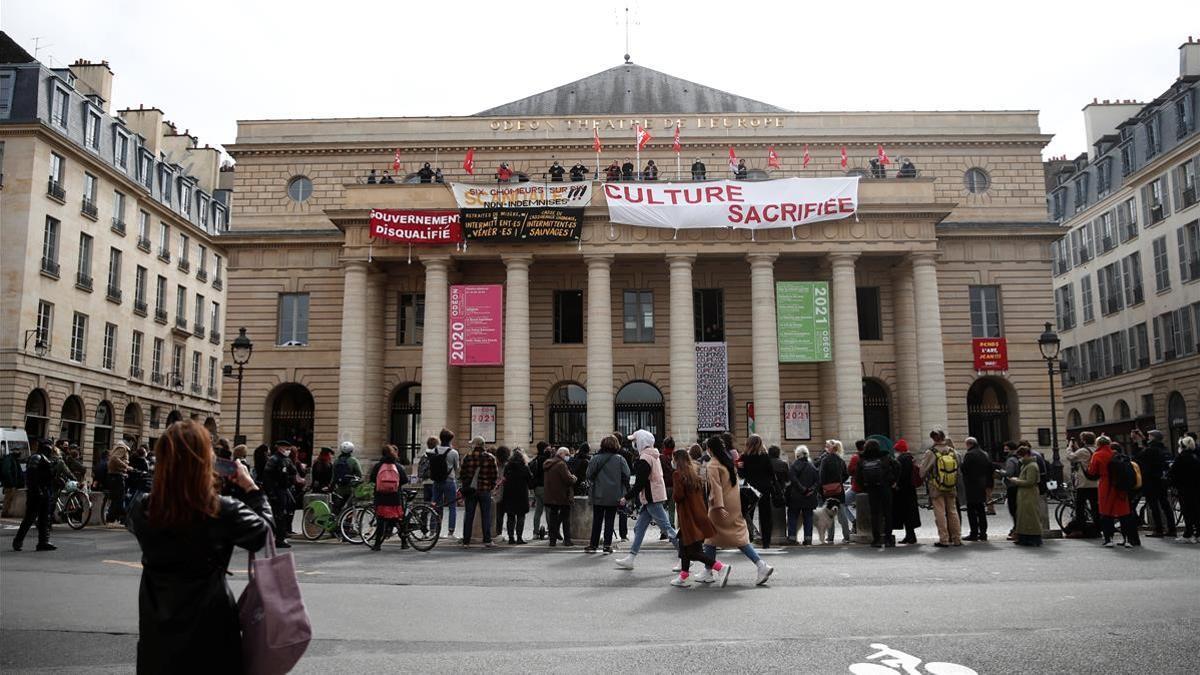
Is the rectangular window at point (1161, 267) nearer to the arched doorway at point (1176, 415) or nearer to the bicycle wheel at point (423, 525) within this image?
the arched doorway at point (1176, 415)

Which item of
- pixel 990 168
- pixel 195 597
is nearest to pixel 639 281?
pixel 990 168

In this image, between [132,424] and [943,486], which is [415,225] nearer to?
[943,486]

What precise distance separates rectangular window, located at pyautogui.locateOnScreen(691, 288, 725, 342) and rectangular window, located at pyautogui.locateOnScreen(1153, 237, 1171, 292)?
21340mm

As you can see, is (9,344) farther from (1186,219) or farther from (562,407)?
(1186,219)

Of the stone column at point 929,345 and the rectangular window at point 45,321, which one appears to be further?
the rectangular window at point 45,321

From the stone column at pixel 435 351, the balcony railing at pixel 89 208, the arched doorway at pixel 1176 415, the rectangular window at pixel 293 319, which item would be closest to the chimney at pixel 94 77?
the balcony railing at pixel 89 208

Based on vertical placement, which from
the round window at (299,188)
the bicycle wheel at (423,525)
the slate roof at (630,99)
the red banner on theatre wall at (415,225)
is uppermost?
the slate roof at (630,99)

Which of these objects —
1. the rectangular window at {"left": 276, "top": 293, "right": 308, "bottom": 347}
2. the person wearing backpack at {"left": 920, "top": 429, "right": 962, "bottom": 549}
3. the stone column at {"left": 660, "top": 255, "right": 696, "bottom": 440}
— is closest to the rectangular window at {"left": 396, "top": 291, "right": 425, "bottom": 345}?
the rectangular window at {"left": 276, "top": 293, "right": 308, "bottom": 347}

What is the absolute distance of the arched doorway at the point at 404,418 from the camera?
35000 mm

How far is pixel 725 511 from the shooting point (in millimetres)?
10609

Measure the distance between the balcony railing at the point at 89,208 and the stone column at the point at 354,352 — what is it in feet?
49.3

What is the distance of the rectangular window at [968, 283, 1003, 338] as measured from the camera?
3512 cm

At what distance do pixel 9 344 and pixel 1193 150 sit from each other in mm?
47143

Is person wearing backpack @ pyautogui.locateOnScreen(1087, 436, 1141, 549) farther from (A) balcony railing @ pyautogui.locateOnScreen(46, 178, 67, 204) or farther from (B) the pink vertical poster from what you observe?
(A) balcony railing @ pyautogui.locateOnScreen(46, 178, 67, 204)
